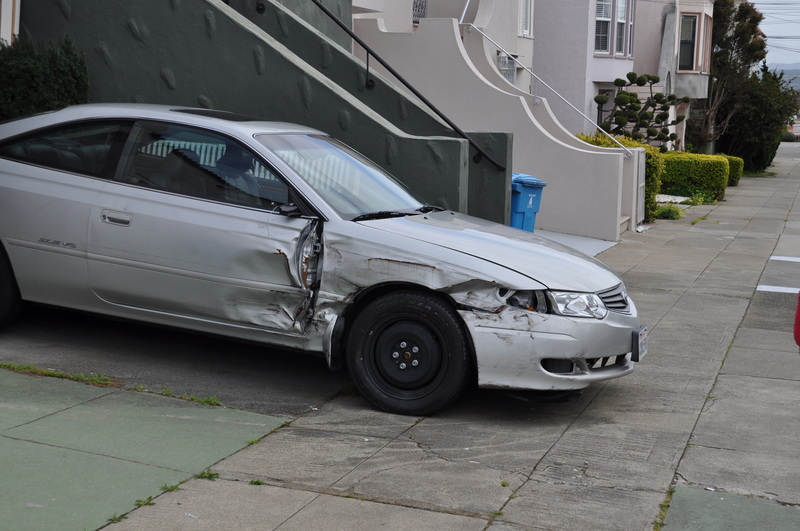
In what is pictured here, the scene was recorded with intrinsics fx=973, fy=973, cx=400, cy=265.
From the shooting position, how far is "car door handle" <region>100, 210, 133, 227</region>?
20.8ft

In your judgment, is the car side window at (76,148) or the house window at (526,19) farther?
the house window at (526,19)

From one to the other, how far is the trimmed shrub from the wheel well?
4608mm

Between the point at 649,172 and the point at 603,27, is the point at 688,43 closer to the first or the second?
the point at 603,27

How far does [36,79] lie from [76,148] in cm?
277

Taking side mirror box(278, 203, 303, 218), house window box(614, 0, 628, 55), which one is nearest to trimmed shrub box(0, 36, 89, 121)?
side mirror box(278, 203, 303, 218)

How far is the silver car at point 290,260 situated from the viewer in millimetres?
5766

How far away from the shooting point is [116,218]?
6.38m

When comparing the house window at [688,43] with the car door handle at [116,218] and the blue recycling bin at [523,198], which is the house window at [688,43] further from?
the car door handle at [116,218]

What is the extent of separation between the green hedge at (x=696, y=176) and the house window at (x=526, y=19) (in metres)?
5.20

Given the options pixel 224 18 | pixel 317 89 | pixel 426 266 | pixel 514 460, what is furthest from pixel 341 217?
pixel 224 18

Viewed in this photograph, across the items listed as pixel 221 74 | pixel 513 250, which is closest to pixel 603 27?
pixel 221 74

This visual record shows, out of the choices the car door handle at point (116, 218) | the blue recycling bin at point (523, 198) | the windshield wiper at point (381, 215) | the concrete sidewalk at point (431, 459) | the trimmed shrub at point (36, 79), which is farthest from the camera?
the blue recycling bin at point (523, 198)

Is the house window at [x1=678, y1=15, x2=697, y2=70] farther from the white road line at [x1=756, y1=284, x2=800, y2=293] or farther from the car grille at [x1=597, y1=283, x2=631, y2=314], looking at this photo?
the car grille at [x1=597, y1=283, x2=631, y2=314]

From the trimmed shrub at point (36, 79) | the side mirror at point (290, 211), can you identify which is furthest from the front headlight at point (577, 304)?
the trimmed shrub at point (36, 79)
